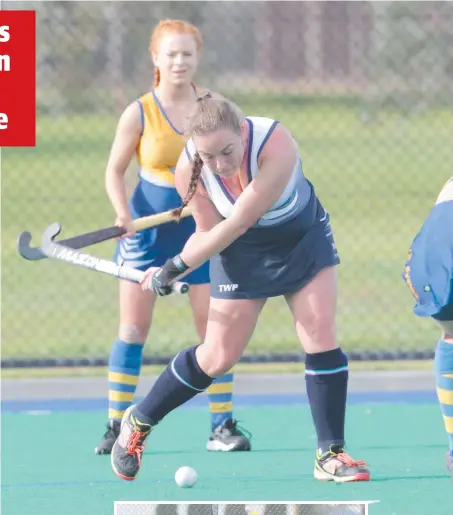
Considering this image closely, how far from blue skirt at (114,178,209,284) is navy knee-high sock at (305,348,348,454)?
92cm

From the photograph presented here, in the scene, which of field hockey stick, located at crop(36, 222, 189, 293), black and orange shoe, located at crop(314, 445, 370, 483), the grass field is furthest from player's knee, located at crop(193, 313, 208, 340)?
the grass field

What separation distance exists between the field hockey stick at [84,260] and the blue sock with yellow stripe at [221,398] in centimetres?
80

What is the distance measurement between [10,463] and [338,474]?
4.89 feet

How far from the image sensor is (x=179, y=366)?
557 cm

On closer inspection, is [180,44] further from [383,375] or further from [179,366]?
[383,375]

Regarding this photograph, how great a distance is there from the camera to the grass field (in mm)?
9641

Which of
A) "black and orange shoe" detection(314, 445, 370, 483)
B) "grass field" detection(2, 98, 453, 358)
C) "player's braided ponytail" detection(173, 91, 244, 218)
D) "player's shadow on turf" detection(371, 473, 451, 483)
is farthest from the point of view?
"grass field" detection(2, 98, 453, 358)

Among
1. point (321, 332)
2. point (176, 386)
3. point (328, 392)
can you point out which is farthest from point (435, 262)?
point (176, 386)

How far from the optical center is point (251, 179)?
5.28 meters

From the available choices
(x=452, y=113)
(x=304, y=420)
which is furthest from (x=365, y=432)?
(x=452, y=113)

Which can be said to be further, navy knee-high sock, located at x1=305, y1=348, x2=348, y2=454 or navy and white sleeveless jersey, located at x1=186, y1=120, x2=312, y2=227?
navy knee-high sock, located at x1=305, y1=348, x2=348, y2=454

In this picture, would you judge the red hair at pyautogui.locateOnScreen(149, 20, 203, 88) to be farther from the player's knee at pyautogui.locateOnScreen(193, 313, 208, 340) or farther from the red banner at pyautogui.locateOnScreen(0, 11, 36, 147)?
the red banner at pyautogui.locateOnScreen(0, 11, 36, 147)

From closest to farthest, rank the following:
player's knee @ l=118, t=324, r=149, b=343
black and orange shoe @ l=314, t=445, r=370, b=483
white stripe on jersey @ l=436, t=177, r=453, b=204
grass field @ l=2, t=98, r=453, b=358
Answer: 1. white stripe on jersey @ l=436, t=177, r=453, b=204
2. black and orange shoe @ l=314, t=445, r=370, b=483
3. player's knee @ l=118, t=324, r=149, b=343
4. grass field @ l=2, t=98, r=453, b=358

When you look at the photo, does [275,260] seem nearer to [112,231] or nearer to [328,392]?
[328,392]
